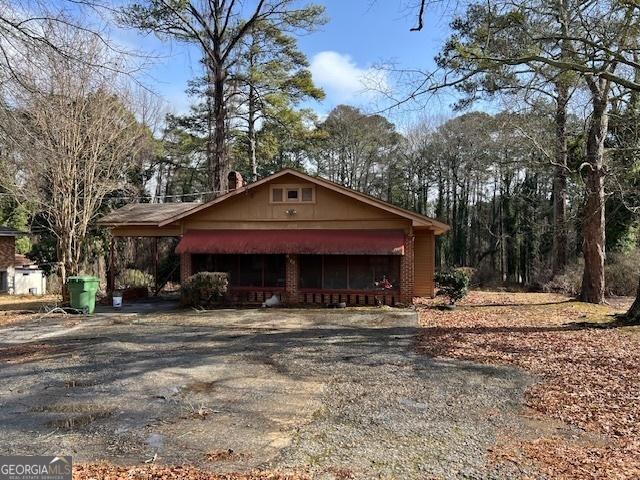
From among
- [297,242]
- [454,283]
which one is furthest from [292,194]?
[454,283]

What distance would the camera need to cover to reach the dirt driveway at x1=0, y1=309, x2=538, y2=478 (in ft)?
14.0

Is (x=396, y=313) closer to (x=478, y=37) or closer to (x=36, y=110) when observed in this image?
(x=478, y=37)

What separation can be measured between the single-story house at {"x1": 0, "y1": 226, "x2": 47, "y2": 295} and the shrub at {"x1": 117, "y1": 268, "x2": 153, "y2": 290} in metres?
4.52

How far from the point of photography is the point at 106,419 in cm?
527

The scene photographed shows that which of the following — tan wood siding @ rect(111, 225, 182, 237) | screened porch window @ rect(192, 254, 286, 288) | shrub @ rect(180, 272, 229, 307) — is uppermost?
tan wood siding @ rect(111, 225, 182, 237)

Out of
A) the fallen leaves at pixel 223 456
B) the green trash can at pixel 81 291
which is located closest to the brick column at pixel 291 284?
the green trash can at pixel 81 291

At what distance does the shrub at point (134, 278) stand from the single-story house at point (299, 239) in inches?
289

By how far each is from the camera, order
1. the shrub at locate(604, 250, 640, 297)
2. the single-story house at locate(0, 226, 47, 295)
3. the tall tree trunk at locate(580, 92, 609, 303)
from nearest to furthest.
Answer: the tall tree trunk at locate(580, 92, 609, 303) → the shrub at locate(604, 250, 640, 297) → the single-story house at locate(0, 226, 47, 295)

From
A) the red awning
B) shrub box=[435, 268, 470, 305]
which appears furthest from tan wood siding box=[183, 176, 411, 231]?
shrub box=[435, 268, 470, 305]

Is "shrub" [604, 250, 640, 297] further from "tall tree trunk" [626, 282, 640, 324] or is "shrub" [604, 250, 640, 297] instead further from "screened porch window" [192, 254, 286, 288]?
"screened porch window" [192, 254, 286, 288]

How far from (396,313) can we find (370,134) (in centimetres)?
2627

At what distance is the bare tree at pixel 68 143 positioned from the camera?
5.09 meters

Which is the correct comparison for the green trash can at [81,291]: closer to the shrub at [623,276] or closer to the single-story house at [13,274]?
the single-story house at [13,274]

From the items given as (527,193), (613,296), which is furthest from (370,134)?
(613,296)
